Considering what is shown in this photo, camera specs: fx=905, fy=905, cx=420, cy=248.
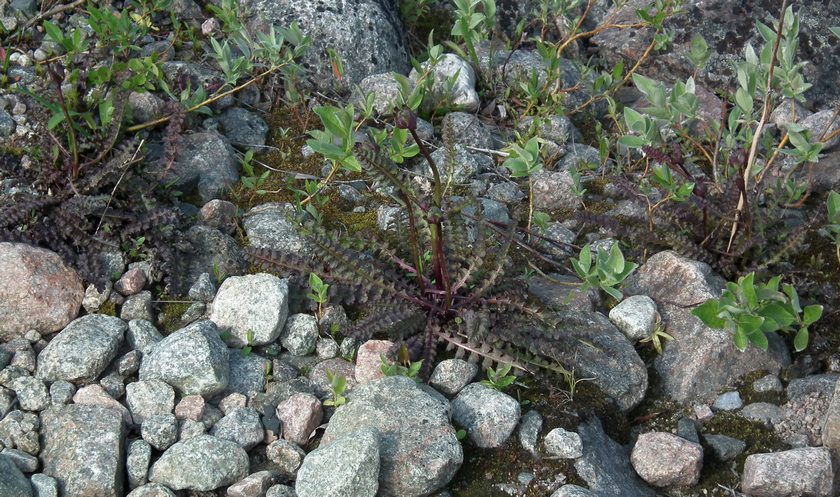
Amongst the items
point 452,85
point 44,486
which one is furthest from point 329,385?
point 452,85

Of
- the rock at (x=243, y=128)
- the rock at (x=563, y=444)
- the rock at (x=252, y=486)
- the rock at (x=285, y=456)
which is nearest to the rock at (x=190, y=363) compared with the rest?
the rock at (x=285, y=456)

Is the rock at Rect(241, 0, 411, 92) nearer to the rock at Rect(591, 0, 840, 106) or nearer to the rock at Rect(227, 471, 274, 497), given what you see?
the rock at Rect(591, 0, 840, 106)

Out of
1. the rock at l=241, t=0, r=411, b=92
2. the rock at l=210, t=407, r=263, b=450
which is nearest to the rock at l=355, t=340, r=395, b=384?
the rock at l=210, t=407, r=263, b=450

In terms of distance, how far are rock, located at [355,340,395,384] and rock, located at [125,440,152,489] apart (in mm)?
896

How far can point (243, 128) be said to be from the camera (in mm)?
5223

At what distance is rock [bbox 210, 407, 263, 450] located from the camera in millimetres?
3477

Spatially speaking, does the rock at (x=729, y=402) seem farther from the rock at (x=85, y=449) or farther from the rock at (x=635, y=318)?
the rock at (x=85, y=449)

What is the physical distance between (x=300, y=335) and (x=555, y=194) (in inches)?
67.3

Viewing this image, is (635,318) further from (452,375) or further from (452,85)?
(452,85)

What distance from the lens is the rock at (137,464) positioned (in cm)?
332

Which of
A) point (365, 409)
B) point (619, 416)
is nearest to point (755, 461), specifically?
point (619, 416)

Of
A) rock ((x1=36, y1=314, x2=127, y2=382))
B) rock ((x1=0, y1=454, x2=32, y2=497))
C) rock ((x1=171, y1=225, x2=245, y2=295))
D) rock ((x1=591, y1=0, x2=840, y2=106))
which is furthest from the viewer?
rock ((x1=591, y1=0, x2=840, y2=106))

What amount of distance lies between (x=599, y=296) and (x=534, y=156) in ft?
2.48

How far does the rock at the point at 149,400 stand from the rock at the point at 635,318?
1965mm
